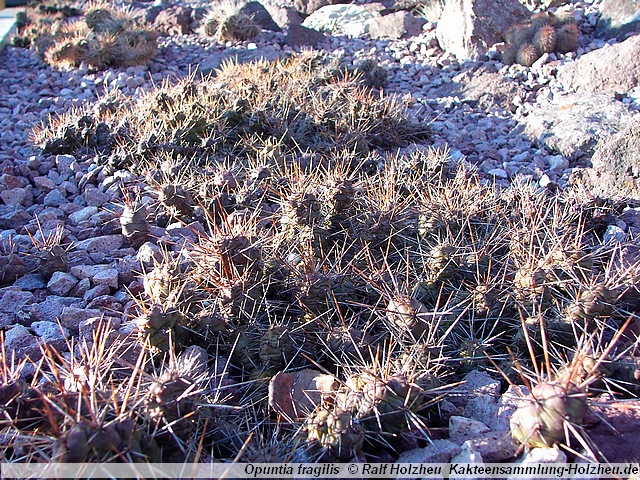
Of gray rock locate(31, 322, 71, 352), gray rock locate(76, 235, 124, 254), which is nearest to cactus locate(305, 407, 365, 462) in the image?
gray rock locate(31, 322, 71, 352)

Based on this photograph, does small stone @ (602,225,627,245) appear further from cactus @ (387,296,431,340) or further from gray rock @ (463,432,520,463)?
gray rock @ (463,432,520,463)

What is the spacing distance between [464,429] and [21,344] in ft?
7.20

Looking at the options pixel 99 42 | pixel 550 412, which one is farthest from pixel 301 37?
pixel 550 412

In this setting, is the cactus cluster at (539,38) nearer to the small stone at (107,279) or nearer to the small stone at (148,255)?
the small stone at (148,255)

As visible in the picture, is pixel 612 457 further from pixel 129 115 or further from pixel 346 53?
pixel 346 53

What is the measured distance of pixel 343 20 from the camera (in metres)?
10.7

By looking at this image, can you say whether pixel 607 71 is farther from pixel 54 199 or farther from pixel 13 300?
pixel 13 300

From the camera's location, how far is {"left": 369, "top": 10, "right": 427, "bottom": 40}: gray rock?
9.85m

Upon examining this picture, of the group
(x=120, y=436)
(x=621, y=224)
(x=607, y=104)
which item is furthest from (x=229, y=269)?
(x=607, y=104)

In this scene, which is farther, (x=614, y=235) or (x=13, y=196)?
(x=13, y=196)

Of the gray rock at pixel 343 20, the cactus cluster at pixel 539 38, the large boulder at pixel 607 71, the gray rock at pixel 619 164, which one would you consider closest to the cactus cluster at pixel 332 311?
the gray rock at pixel 619 164

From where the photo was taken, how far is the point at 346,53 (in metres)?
9.34

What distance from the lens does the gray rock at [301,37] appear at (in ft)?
31.9

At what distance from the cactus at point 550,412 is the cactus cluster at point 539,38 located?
699 cm
